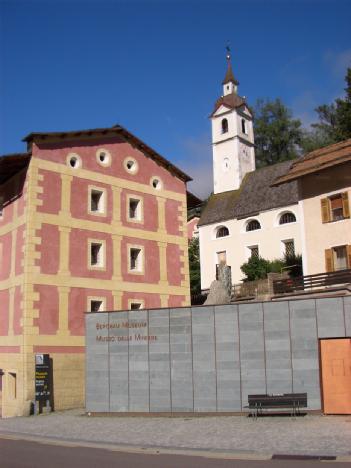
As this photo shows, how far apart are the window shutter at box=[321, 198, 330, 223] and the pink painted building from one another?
27.7 ft

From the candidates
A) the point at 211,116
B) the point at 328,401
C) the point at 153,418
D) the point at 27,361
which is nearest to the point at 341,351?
the point at 328,401

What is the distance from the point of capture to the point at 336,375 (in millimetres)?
18859

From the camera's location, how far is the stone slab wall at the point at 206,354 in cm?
1936

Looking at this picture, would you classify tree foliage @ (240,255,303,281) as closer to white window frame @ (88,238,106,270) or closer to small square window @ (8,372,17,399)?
white window frame @ (88,238,106,270)

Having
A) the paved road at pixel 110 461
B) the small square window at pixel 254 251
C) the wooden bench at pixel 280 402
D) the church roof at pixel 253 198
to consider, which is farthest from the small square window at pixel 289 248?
the paved road at pixel 110 461

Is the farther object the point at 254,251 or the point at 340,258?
the point at 254,251

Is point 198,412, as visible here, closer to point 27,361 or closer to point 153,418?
point 153,418

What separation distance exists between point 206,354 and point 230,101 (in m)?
43.0

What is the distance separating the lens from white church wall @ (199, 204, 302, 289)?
45.4m

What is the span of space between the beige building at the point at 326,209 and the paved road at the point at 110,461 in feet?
54.8

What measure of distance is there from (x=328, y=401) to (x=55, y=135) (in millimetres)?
17331

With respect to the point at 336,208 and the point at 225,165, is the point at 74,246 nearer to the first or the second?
the point at 336,208

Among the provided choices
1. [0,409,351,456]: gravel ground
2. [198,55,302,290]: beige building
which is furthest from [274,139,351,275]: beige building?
[0,409,351,456]: gravel ground

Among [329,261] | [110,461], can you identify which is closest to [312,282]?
[329,261]
